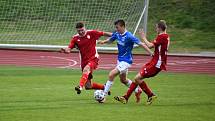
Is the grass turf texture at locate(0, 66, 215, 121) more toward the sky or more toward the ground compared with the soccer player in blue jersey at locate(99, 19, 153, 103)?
more toward the ground

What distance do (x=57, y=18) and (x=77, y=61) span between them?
2301 mm

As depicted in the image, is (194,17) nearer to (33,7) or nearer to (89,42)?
(33,7)

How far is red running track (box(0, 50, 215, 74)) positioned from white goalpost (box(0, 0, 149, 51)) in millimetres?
448

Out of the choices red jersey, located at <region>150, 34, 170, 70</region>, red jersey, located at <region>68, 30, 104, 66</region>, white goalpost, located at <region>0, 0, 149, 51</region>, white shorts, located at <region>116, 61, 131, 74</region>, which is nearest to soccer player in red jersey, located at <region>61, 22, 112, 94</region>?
red jersey, located at <region>68, 30, 104, 66</region>

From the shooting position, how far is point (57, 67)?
74.4ft

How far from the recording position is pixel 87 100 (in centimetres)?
1469

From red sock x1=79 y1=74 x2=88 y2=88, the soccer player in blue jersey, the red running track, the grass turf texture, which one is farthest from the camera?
the red running track

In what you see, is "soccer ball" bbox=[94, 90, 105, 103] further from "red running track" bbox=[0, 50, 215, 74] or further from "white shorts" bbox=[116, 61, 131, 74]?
"red running track" bbox=[0, 50, 215, 74]

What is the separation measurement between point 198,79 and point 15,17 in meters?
8.73

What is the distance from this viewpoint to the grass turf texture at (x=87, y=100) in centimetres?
1217

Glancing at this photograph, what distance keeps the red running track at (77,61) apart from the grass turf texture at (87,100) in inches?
99.7

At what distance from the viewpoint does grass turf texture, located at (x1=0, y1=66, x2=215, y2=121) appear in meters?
12.2

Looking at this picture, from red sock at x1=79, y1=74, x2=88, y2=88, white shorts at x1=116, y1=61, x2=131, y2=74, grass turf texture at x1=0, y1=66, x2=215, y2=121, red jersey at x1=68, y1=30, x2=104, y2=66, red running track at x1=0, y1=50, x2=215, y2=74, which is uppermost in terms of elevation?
red jersey at x1=68, y1=30, x2=104, y2=66

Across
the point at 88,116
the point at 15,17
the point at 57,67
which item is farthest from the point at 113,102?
the point at 15,17
